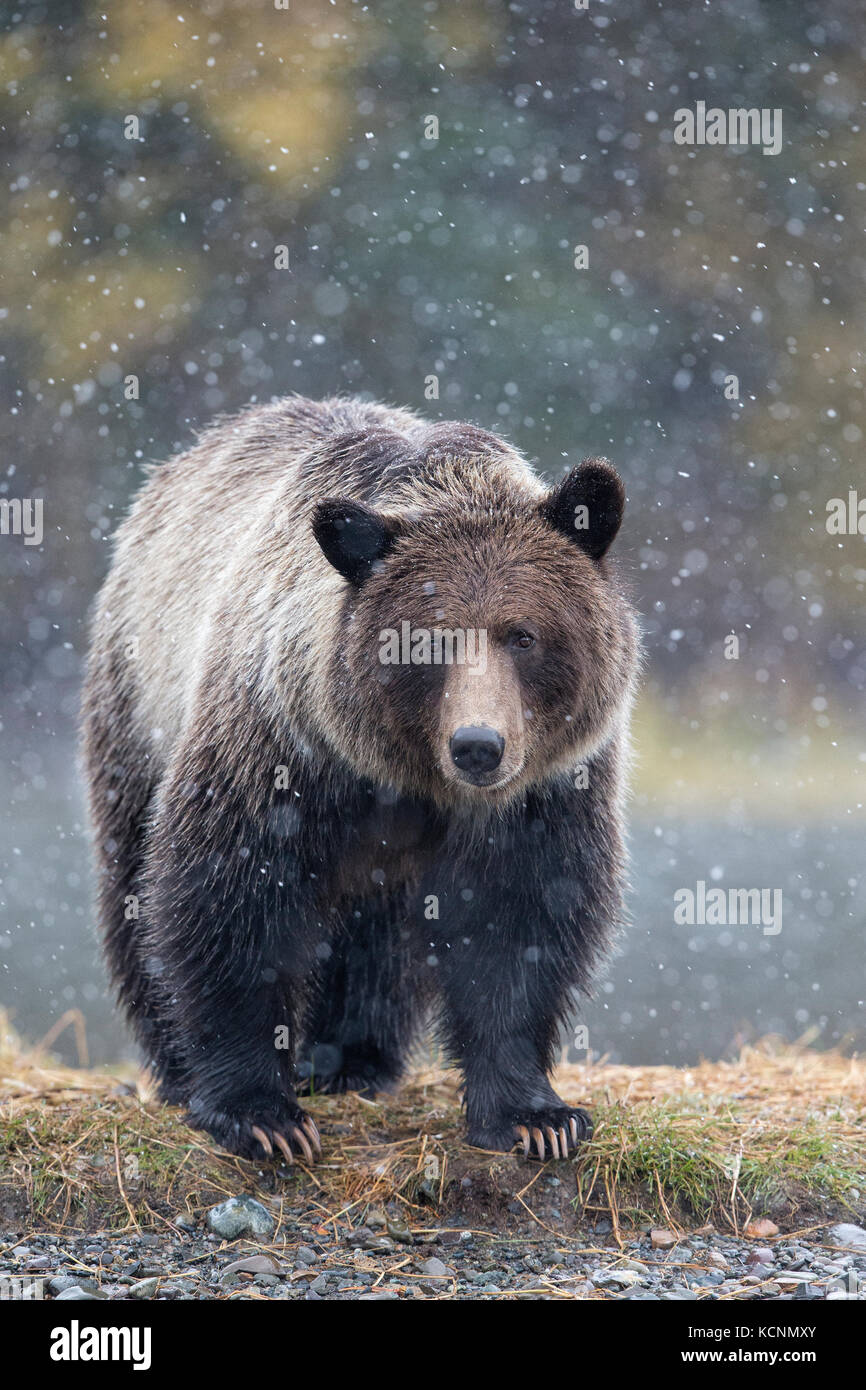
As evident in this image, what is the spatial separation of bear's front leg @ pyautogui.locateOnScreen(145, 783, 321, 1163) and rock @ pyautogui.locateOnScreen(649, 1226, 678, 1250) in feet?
3.73

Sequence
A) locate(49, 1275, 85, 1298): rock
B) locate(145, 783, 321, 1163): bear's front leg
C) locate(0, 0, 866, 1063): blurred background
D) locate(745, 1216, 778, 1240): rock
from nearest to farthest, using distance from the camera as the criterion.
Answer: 1. locate(49, 1275, 85, 1298): rock
2. locate(745, 1216, 778, 1240): rock
3. locate(145, 783, 321, 1163): bear's front leg
4. locate(0, 0, 866, 1063): blurred background

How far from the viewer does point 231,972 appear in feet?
15.6

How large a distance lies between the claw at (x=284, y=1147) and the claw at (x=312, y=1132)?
84 millimetres

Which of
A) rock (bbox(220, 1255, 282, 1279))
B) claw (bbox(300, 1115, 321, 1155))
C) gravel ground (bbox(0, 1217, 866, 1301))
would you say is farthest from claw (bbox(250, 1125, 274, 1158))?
rock (bbox(220, 1255, 282, 1279))

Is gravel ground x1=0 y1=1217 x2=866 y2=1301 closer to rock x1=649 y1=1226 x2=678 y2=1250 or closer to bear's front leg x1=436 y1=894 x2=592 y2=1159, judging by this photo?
rock x1=649 y1=1226 x2=678 y2=1250

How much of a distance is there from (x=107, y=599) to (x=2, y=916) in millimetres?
10128

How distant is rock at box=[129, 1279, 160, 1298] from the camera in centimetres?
384

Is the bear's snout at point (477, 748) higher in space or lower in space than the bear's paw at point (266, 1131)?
higher

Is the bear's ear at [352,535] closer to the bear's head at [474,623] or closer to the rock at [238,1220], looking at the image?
the bear's head at [474,623]

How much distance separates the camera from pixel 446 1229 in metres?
4.41

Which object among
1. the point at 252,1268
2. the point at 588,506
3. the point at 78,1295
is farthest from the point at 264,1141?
the point at 588,506

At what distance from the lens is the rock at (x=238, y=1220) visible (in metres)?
4.32

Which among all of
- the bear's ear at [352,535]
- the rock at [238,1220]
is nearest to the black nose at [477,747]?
the bear's ear at [352,535]
